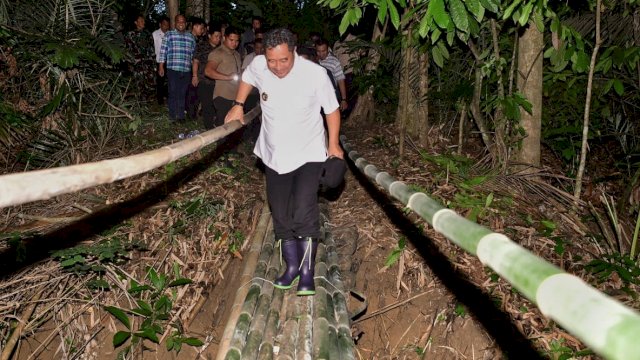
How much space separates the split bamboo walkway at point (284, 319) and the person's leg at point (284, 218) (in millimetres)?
109

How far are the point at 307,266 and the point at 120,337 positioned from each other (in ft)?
4.82

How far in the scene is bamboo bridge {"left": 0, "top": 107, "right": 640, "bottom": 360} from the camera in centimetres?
80

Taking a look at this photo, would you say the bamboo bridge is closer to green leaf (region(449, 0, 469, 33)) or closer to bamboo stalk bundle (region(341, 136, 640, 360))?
bamboo stalk bundle (region(341, 136, 640, 360))

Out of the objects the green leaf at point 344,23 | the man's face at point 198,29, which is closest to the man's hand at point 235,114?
the green leaf at point 344,23

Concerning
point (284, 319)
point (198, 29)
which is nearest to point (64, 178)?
point (284, 319)

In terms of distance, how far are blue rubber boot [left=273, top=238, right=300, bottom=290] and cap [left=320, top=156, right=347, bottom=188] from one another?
1.74 feet

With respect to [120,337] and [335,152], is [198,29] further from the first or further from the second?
[120,337]

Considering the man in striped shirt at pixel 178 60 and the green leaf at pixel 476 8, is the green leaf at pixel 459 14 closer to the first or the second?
the green leaf at pixel 476 8

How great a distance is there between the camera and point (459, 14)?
2.76 meters

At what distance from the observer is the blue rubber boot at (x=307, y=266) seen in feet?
10.5

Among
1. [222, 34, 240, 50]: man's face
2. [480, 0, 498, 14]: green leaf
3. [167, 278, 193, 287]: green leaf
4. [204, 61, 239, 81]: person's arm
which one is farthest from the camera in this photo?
[222, 34, 240, 50]: man's face

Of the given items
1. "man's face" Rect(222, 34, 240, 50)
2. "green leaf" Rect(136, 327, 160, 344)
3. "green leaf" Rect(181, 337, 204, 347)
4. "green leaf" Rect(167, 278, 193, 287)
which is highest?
"man's face" Rect(222, 34, 240, 50)

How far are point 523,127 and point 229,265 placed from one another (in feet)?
11.0

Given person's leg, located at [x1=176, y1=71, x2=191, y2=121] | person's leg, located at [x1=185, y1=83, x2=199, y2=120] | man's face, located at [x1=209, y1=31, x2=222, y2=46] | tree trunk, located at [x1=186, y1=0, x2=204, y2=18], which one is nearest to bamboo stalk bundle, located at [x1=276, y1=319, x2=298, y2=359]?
man's face, located at [x1=209, y1=31, x2=222, y2=46]
